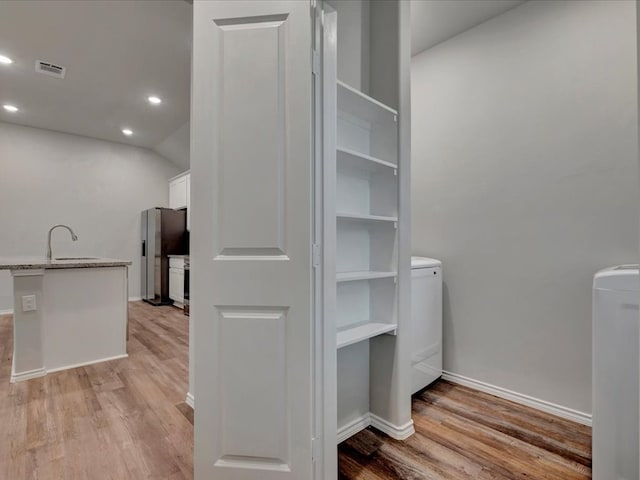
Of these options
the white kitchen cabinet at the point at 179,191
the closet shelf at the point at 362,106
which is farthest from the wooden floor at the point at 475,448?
the white kitchen cabinet at the point at 179,191

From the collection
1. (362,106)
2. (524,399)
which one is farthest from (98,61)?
(524,399)

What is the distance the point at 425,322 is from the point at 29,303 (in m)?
3.17

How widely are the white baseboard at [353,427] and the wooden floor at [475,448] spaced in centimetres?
3

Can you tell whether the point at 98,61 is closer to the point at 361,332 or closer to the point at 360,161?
the point at 360,161

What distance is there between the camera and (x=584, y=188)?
1.99 meters

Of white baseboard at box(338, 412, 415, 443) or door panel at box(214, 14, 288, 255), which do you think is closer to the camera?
door panel at box(214, 14, 288, 255)

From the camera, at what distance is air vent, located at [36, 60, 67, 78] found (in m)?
3.35

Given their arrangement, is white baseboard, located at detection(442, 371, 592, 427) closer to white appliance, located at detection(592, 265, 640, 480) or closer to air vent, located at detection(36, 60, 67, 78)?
white appliance, located at detection(592, 265, 640, 480)

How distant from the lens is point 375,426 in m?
Answer: 1.95

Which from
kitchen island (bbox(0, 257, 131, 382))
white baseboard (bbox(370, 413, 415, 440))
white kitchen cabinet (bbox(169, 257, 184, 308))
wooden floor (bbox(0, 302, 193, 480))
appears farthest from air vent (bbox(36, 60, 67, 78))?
white baseboard (bbox(370, 413, 415, 440))

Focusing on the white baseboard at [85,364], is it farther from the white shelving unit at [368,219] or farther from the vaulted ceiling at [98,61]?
the vaulted ceiling at [98,61]

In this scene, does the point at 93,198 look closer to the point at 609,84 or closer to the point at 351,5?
the point at 351,5

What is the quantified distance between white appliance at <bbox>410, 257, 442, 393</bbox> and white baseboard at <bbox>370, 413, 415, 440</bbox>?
0.42m

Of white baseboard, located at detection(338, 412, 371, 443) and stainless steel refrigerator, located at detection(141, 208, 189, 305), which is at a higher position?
stainless steel refrigerator, located at detection(141, 208, 189, 305)
